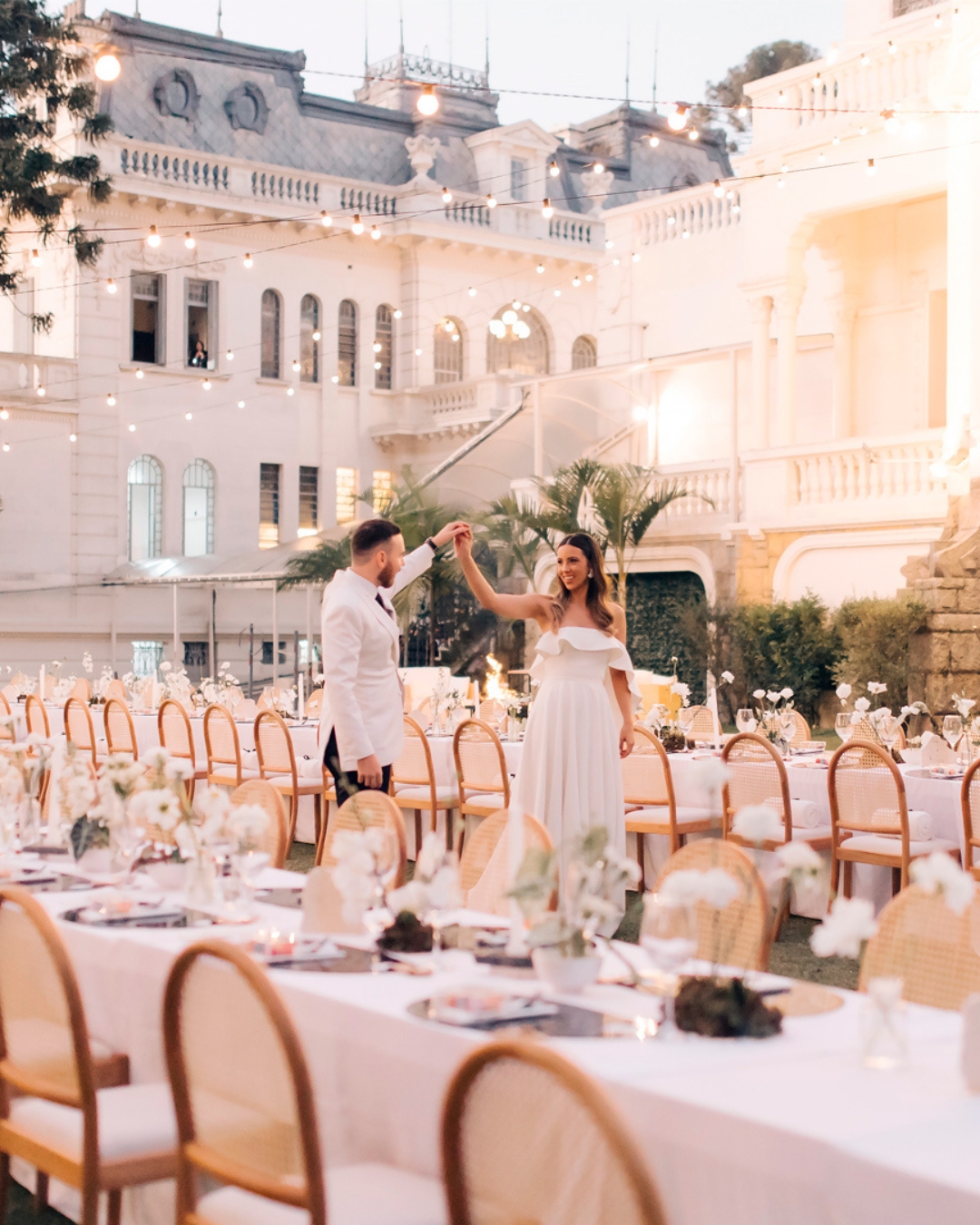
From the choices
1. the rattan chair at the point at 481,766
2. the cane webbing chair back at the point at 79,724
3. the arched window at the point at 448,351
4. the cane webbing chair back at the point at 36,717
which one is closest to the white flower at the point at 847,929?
the rattan chair at the point at 481,766

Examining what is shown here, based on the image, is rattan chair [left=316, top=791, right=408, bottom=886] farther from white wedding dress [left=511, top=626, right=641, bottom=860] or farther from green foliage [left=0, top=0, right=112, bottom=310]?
green foliage [left=0, top=0, right=112, bottom=310]

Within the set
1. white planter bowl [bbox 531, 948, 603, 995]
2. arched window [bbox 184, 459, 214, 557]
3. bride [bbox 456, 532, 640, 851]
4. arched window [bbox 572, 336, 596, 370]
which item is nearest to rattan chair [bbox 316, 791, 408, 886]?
bride [bbox 456, 532, 640, 851]

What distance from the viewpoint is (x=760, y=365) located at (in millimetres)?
17953

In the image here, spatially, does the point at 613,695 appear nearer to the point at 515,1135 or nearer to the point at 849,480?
the point at 515,1135

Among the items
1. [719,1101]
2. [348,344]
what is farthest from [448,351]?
[719,1101]

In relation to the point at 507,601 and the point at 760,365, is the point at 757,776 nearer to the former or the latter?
the point at 507,601

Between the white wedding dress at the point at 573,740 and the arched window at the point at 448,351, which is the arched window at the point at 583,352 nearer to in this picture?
the arched window at the point at 448,351

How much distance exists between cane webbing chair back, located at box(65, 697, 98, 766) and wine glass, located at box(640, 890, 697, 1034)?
9.63 m

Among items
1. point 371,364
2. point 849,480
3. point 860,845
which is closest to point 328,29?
point 371,364

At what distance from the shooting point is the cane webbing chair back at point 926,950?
3613 millimetres

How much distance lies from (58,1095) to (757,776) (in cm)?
487

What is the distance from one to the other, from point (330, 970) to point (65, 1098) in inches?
25.4

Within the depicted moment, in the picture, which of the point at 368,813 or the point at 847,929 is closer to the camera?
the point at 847,929

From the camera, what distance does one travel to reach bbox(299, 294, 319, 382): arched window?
91.7 ft
